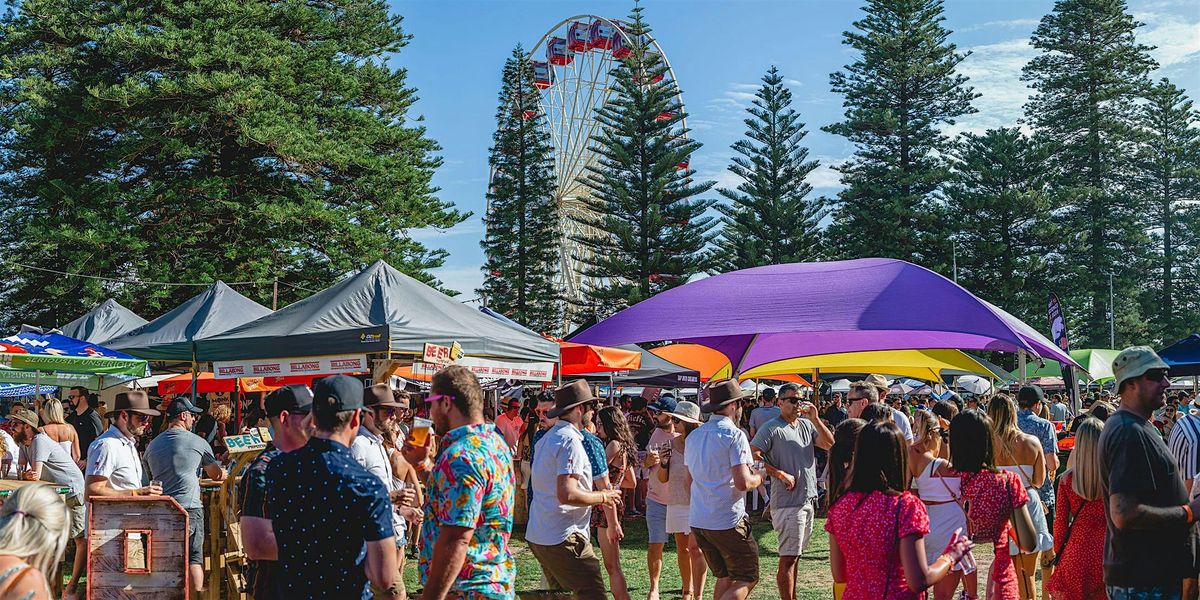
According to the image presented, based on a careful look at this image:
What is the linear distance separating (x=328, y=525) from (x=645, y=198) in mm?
36880

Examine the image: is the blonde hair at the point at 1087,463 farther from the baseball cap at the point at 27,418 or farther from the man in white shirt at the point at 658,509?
the baseball cap at the point at 27,418

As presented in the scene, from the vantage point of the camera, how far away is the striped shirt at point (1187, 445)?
5.30 m

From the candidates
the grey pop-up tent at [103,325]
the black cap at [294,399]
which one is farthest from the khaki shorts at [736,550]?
the grey pop-up tent at [103,325]

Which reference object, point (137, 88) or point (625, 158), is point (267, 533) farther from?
point (625, 158)

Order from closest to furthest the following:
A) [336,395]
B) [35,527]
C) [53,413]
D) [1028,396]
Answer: [35,527], [336,395], [1028,396], [53,413]

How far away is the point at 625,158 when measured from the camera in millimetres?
40125

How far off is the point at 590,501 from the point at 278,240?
2883cm

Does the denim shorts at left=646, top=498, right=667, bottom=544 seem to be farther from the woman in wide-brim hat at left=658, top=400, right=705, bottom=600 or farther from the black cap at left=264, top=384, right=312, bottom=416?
the black cap at left=264, top=384, right=312, bottom=416

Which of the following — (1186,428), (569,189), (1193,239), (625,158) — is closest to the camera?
(1186,428)

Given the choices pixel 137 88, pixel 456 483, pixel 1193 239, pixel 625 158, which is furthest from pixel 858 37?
pixel 456 483

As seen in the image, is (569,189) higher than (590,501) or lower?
higher

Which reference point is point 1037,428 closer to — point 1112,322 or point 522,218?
point 522,218

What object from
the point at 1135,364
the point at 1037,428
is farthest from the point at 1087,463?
the point at 1037,428

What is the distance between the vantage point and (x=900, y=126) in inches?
1778
